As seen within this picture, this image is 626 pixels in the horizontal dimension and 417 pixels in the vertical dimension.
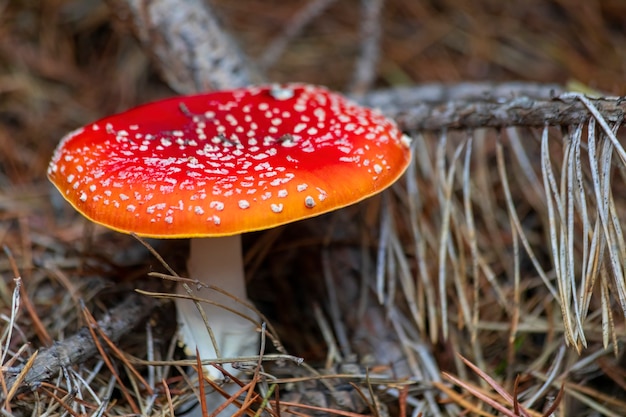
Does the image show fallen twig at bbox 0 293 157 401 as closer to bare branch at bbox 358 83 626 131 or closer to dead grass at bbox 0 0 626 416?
dead grass at bbox 0 0 626 416

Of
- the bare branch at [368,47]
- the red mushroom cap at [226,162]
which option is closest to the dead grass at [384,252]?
the bare branch at [368,47]

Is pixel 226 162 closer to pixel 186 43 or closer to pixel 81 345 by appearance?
pixel 81 345

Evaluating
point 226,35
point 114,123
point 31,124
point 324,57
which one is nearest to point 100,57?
point 31,124

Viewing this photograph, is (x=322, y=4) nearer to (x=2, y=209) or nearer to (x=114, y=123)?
(x=114, y=123)

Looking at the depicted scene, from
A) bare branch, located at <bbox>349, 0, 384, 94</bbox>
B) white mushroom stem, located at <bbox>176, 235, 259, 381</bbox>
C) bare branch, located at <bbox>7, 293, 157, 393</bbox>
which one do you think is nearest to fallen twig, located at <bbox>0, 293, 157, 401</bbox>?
bare branch, located at <bbox>7, 293, 157, 393</bbox>

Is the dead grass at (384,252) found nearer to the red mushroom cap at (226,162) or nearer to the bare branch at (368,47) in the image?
the bare branch at (368,47)

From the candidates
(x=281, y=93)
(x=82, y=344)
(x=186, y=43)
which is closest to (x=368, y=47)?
(x=186, y=43)

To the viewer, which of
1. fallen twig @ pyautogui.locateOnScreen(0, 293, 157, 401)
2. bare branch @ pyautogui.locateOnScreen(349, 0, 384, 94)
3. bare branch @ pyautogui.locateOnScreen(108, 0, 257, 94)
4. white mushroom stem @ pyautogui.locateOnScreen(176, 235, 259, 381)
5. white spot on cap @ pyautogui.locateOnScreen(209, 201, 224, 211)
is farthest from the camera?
bare branch @ pyautogui.locateOnScreen(349, 0, 384, 94)
